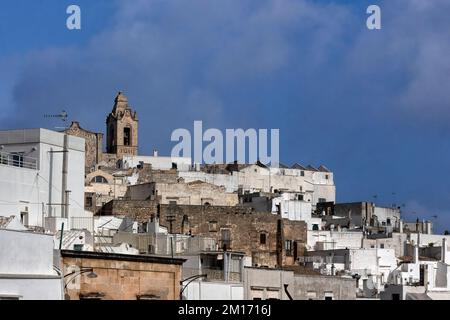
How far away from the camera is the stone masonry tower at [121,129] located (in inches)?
4225

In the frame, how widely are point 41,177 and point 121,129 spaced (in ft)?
218

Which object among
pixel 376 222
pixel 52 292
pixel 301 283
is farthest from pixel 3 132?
pixel 376 222

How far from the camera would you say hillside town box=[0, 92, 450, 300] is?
99.1 ft

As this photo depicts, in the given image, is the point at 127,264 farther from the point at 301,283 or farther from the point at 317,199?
the point at 317,199

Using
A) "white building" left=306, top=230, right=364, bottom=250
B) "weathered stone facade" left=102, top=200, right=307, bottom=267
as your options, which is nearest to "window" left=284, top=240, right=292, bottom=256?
"weathered stone facade" left=102, top=200, right=307, bottom=267

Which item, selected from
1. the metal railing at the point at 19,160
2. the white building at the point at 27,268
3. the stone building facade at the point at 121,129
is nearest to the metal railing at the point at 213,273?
the metal railing at the point at 19,160

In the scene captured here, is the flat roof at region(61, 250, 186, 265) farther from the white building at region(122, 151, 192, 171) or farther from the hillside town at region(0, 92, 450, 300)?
the white building at region(122, 151, 192, 171)

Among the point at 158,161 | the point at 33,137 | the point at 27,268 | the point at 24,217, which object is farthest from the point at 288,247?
the point at 27,268

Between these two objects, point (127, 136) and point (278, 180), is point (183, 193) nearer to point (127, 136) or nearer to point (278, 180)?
point (278, 180)

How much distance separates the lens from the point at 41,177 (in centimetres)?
4172

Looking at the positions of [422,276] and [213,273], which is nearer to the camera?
[213,273]

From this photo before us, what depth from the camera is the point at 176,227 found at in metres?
60.8

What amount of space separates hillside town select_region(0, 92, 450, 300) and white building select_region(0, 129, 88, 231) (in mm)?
46
